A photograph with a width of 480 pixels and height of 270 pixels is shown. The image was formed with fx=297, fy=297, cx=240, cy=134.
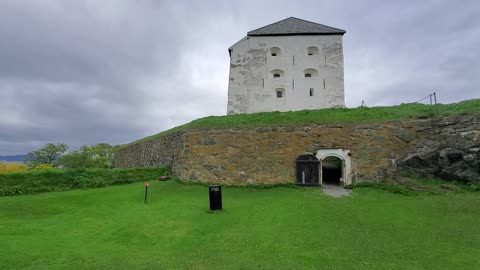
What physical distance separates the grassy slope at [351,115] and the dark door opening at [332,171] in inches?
102

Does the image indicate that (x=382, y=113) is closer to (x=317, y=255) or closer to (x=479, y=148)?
(x=479, y=148)

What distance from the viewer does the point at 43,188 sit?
13.5 metres

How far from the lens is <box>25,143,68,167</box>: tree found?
4944cm

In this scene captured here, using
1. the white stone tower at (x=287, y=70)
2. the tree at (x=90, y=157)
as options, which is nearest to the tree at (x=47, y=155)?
the tree at (x=90, y=157)

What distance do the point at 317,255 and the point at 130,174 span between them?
41.9 ft

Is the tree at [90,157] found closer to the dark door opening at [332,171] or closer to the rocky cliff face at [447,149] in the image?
the dark door opening at [332,171]

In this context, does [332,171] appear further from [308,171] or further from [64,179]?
[64,179]

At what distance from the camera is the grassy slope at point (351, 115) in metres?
13.9

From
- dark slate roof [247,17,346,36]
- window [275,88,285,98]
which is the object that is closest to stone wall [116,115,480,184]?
window [275,88,285,98]

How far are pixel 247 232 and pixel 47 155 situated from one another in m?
53.0

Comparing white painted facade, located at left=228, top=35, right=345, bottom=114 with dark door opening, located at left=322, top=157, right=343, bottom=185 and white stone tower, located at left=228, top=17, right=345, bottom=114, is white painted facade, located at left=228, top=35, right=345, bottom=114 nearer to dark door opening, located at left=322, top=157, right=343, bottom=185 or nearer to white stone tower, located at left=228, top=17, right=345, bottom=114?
white stone tower, located at left=228, top=17, right=345, bottom=114

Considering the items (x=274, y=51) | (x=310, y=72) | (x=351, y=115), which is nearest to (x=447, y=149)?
(x=351, y=115)

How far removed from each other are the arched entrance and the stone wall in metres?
1.92

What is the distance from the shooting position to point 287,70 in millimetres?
23844
